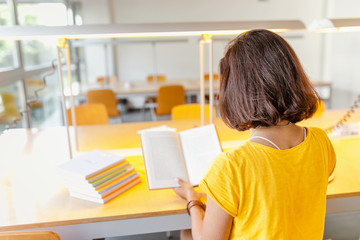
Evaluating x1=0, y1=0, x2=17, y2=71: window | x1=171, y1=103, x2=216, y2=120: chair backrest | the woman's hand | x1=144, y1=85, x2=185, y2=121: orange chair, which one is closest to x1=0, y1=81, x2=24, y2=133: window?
x1=0, y1=0, x2=17, y2=71: window

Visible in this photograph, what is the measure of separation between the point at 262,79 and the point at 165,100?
325cm

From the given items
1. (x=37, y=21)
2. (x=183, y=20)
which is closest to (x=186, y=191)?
(x=37, y=21)

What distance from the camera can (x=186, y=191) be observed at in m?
1.19

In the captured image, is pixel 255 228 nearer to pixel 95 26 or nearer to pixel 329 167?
pixel 329 167

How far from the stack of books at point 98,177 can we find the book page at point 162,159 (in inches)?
4.6

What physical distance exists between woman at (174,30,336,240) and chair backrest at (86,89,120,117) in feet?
10.5

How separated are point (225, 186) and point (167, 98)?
3.25 m

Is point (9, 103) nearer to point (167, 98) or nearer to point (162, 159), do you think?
point (167, 98)

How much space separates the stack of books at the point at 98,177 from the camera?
1207 mm

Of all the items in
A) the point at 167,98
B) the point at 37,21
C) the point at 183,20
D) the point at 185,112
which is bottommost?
the point at 167,98

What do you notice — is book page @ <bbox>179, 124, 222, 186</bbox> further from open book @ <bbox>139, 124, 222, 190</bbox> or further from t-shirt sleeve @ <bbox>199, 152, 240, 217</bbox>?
t-shirt sleeve @ <bbox>199, 152, 240, 217</bbox>

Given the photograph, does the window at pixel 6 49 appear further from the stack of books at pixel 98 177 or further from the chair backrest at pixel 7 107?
the stack of books at pixel 98 177

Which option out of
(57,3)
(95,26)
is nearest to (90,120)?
(95,26)

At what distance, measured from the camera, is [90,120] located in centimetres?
261
